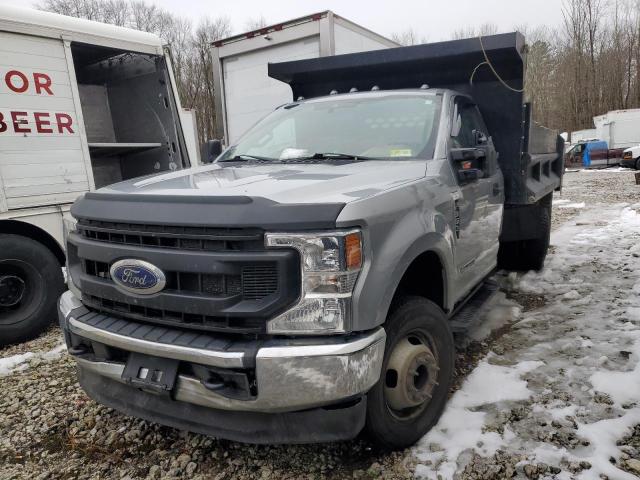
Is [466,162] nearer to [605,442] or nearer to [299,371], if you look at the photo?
[605,442]

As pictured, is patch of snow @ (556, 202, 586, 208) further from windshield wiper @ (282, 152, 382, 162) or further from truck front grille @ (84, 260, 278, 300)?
truck front grille @ (84, 260, 278, 300)

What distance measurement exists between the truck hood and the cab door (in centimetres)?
39

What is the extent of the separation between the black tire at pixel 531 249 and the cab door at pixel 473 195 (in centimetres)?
167

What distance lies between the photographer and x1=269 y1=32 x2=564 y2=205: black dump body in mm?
4098

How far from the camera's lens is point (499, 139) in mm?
4332

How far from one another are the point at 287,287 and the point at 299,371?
34cm

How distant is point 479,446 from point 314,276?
4.49 feet

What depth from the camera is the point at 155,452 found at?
270 centimetres

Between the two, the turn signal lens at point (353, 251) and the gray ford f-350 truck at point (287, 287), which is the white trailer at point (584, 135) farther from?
the turn signal lens at point (353, 251)

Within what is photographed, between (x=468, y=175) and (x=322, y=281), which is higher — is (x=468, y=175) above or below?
above

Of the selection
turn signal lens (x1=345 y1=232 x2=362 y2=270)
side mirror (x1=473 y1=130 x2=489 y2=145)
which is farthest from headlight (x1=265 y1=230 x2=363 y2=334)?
side mirror (x1=473 y1=130 x2=489 y2=145)

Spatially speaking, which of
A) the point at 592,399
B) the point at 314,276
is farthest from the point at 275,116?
→ the point at 592,399

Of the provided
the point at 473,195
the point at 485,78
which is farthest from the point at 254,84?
the point at 473,195

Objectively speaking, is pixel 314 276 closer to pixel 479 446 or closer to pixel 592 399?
pixel 479 446
